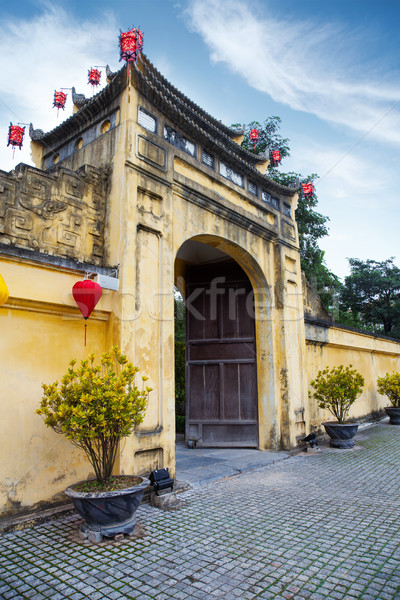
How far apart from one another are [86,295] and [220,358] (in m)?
4.45

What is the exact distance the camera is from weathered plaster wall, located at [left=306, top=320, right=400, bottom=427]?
9.18 m

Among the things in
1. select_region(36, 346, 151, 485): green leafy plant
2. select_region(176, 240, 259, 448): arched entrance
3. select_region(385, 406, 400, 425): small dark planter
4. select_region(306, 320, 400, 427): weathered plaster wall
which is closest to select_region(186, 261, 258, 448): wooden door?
select_region(176, 240, 259, 448): arched entrance

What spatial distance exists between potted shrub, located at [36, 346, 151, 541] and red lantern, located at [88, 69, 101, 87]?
253 inches

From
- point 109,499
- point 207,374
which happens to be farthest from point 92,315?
point 207,374

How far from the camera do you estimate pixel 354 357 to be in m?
11.8

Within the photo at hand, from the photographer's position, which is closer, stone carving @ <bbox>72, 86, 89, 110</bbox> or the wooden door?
stone carving @ <bbox>72, 86, 89, 110</bbox>

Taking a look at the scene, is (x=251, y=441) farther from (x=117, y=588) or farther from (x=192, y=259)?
(x=117, y=588)

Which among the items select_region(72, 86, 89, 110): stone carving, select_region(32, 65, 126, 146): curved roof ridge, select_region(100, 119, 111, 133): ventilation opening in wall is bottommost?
select_region(100, 119, 111, 133): ventilation opening in wall

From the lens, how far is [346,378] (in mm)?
7945

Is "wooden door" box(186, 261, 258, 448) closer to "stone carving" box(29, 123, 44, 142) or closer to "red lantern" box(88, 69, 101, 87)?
"stone carving" box(29, 123, 44, 142)

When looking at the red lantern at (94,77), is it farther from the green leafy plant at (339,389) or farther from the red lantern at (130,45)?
the green leafy plant at (339,389)

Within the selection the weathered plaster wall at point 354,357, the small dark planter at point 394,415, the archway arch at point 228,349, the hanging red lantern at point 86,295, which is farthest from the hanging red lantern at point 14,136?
the small dark planter at point 394,415

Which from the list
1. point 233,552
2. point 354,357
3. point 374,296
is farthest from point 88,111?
point 374,296

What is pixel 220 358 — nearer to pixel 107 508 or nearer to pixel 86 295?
pixel 86 295
